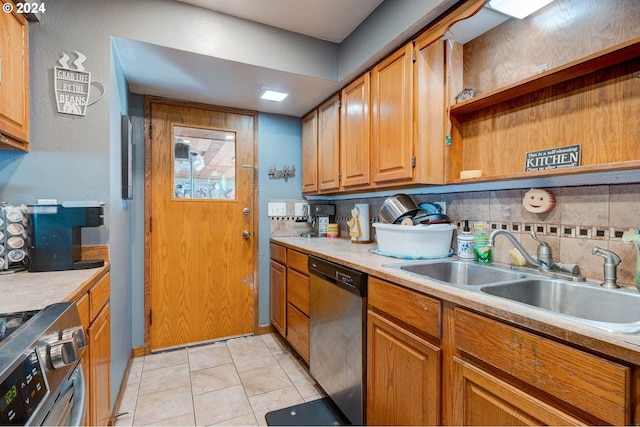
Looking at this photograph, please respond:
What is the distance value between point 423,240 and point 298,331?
1.21 m

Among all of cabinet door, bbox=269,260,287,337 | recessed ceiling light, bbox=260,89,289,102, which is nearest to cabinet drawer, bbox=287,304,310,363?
cabinet door, bbox=269,260,287,337

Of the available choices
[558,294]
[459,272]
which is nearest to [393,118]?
[459,272]

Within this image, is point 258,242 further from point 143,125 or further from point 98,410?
point 98,410

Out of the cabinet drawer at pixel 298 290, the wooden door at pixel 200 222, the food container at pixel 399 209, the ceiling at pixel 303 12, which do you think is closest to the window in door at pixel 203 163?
the wooden door at pixel 200 222

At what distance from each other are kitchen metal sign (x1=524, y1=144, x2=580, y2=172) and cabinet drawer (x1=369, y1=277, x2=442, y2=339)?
818mm

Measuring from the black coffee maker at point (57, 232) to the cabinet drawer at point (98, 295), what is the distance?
0.11 meters

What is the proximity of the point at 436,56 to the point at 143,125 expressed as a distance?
2.23 m

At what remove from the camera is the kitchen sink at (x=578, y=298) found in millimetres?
968

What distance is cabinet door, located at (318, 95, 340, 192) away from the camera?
235 centimetres

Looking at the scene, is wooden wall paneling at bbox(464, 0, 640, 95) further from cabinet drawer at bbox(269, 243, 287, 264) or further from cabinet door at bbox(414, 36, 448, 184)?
cabinet drawer at bbox(269, 243, 287, 264)

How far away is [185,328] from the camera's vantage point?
2525 mm

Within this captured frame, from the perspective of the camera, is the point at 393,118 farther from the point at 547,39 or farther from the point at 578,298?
the point at 578,298

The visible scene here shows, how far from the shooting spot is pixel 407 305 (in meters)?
1.18

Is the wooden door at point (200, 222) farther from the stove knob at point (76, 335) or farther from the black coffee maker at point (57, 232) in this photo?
the stove knob at point (76, 335)
